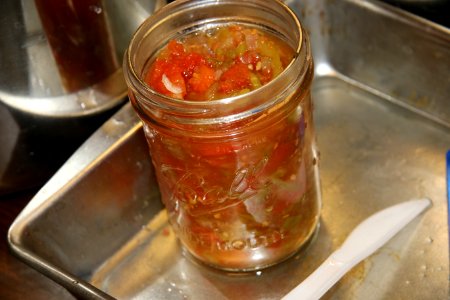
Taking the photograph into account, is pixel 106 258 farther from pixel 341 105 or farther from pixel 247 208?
pixel 341 105

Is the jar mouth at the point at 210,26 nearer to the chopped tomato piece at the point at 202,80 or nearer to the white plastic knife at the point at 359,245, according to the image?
the chopped tomato piece at the point at 202,80

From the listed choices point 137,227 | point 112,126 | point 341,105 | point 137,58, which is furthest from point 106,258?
point 341,105

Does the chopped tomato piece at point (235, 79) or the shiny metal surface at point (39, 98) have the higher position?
the chopped tomato piece at point (235, 79)

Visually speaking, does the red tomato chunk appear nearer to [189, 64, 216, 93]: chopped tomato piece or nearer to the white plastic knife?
[189, 64, 216, 93]: chopped tomato piece

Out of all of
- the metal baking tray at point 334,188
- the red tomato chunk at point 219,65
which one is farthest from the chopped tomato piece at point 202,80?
the metal baking tray at point 334,188

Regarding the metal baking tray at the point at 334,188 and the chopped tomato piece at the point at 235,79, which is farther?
the metal baking tray at the point at 334,188

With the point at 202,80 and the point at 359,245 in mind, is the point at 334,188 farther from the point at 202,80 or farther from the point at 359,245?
the point at 202,80

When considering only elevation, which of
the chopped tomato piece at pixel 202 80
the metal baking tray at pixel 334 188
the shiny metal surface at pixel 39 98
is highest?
the chopped tomato piece at pixel 202 80

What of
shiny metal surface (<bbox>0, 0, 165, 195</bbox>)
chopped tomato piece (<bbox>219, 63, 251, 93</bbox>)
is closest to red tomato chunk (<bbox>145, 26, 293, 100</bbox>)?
chopped tomato piece (<bbox>219, 63, 251, 93</bbox>)
